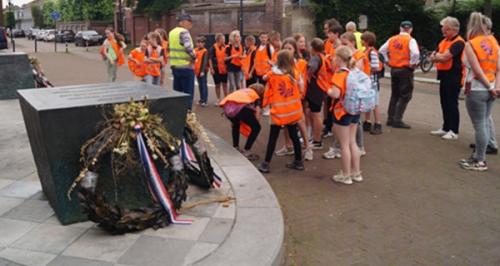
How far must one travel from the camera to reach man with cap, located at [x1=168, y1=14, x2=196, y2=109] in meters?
9.55

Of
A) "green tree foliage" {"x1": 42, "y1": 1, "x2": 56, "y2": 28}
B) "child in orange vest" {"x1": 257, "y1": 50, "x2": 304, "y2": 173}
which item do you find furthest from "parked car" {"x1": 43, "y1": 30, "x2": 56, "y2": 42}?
"child in orange vest" {"x1": 257, "y1": 50, "x2": 304, "y2": 173}

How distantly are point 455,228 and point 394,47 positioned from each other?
4749mm

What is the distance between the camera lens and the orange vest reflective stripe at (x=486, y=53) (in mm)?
6424

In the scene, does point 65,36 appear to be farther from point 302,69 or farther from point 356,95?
point 356,95

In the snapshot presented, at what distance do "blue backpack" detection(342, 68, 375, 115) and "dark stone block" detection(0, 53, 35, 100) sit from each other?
29.6ft

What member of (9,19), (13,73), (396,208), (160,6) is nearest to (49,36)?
(9,19)

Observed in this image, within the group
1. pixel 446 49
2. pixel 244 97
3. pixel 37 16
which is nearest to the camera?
pixel 244 97

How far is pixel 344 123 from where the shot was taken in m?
5.85

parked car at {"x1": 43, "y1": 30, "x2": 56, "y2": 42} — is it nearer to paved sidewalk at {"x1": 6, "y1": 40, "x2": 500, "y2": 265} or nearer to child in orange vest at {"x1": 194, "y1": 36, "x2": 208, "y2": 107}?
child in orange vest at {"x1": 194, "y1": 36, "x2": 208, "y2": 107}

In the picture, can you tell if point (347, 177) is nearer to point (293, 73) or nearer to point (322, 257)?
point (293, 73)

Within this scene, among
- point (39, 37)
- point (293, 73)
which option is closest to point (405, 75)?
point (293, 73)

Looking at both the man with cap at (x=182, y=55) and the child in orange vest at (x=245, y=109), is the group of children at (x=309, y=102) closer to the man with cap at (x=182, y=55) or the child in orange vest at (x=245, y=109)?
the child in orange vest at (x=245, y=109)

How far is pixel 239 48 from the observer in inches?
439

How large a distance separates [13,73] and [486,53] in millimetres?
10304
